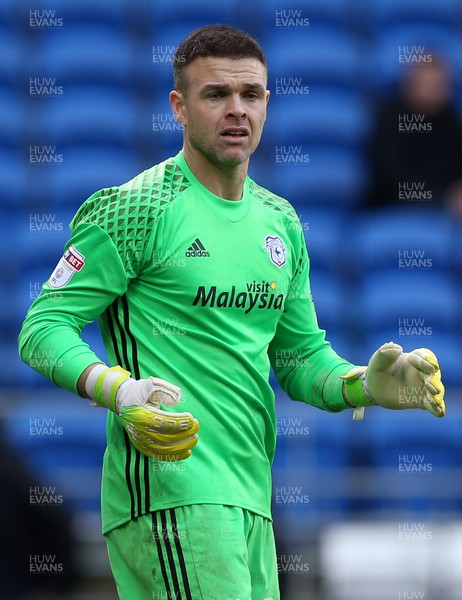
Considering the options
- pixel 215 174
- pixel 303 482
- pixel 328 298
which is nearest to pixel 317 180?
pixel 328 298

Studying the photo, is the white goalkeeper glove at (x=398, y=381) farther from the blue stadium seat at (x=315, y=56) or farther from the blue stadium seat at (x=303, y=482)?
the blue stadium seat at (x=315, y=56)

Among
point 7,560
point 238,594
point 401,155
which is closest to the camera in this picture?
point 238,594

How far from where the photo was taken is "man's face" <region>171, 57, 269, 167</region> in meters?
4.20

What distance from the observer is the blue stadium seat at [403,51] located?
1022 centimetres

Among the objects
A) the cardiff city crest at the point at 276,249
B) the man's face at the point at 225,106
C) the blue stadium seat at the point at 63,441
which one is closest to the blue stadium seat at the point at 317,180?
the blue stadium seat at the point at 63,441

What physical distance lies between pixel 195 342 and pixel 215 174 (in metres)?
0.59

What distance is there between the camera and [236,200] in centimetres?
437

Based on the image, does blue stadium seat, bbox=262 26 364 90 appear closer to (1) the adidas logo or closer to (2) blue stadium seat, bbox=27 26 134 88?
(2) blue stadium seat, bbox=27 26 134 88

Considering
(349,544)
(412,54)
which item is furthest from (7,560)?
(412,54)

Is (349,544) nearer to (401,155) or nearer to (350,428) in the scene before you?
(350,428)

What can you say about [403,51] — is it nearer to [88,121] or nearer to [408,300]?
[408,300]

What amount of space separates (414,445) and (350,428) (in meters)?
0.46

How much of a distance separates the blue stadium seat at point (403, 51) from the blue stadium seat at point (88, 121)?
195 centimetres

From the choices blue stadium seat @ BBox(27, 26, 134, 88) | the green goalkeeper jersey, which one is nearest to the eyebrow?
the green goalkeeper jersey
